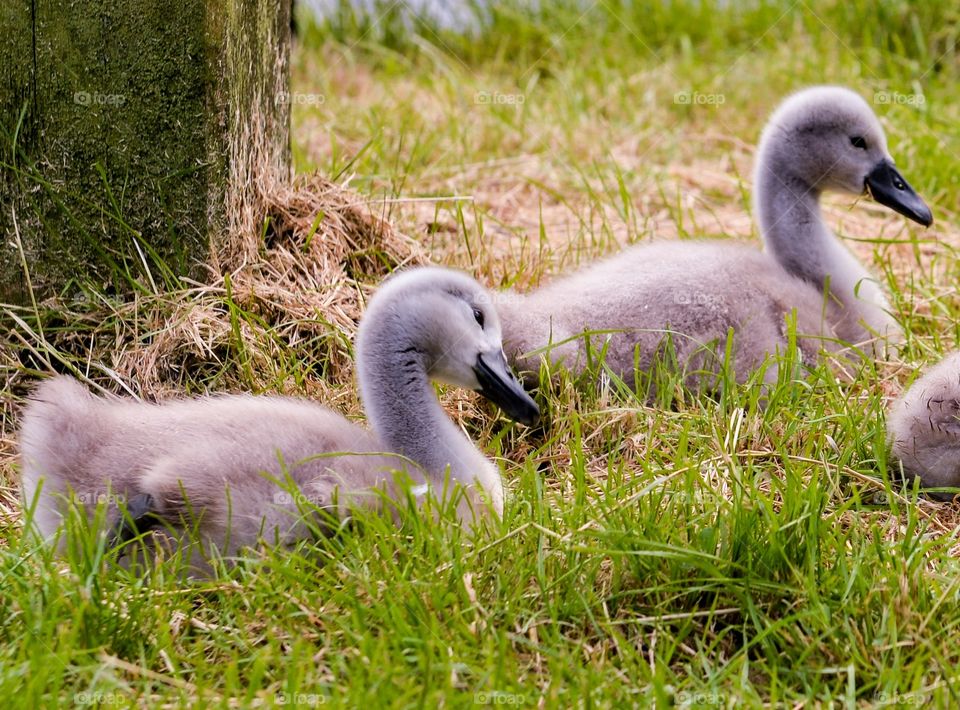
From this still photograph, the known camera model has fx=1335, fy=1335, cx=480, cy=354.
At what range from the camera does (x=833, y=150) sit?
4.76 m

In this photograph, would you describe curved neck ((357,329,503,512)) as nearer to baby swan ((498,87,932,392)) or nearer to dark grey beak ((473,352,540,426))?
dark grey beak ((473,352,540,426))

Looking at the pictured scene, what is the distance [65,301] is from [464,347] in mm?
1366

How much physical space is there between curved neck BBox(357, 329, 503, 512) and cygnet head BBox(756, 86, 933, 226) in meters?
1.91

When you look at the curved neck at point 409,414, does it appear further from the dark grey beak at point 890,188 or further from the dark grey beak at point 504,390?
the dark grey beak at point 890,188

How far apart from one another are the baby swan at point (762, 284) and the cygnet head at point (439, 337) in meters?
0.36

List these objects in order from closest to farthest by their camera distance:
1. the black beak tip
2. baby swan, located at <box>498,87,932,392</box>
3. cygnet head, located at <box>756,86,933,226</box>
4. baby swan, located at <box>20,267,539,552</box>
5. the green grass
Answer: the green grass → baby swan, located at <box>20,267,539,552</box> → the black beak tip → baby swan, located at <box>498,87,932,392</box> → cygnet head, located at <box>756,86,933,226</box>

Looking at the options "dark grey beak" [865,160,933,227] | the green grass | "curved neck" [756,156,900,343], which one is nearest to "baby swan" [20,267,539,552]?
the green grass

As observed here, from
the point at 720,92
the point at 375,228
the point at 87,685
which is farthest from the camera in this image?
the point at 720,92

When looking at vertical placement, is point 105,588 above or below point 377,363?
below

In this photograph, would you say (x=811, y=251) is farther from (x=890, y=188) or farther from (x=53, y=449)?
(x=53, y=449)

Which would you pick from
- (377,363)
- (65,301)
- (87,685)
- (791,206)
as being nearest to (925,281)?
(791,206)

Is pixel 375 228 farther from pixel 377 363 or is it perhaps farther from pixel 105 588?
pixel 105 588

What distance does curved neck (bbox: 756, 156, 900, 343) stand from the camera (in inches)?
179

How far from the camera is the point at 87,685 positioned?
2.67 meters
